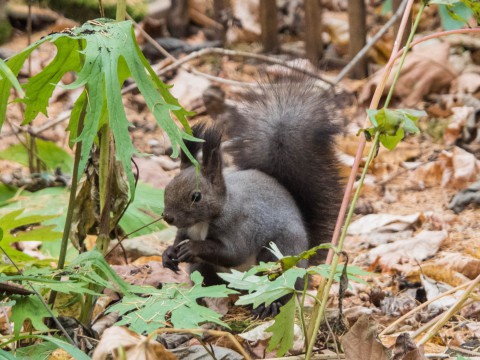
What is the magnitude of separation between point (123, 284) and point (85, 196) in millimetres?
491

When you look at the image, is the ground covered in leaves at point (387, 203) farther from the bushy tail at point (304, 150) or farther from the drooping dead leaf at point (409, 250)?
the bushy tail at point (304, 150)

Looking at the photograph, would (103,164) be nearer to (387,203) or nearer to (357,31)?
(387,203)

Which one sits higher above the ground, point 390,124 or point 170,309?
point 390,124

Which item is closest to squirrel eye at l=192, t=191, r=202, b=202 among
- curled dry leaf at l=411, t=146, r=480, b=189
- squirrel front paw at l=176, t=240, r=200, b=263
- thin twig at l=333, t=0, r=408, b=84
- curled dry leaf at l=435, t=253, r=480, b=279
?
squirrel front paw at l=176, t=240, r=200, b=263

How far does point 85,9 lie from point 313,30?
193cm

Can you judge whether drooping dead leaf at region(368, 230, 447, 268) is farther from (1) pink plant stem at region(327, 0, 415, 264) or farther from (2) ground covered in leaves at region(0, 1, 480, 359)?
(1) pink plant stem at region(327, 0, 415, 264)

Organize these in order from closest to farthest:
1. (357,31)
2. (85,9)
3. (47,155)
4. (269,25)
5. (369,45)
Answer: (47,155) → (369,45) → (357,31) → (269,25) → (85,9)

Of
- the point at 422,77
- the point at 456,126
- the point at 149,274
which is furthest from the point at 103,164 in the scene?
the point at 422,77

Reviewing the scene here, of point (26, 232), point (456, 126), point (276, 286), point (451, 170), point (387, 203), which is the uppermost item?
point (276, 286)

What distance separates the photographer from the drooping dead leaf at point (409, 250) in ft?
11.1

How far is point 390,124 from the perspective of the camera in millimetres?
1622

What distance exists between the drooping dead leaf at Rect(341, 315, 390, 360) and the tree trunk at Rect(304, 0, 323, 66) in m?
4.25

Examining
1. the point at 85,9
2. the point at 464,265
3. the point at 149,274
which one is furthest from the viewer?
the point at 85,9

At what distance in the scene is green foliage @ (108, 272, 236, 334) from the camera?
168 centimetres
